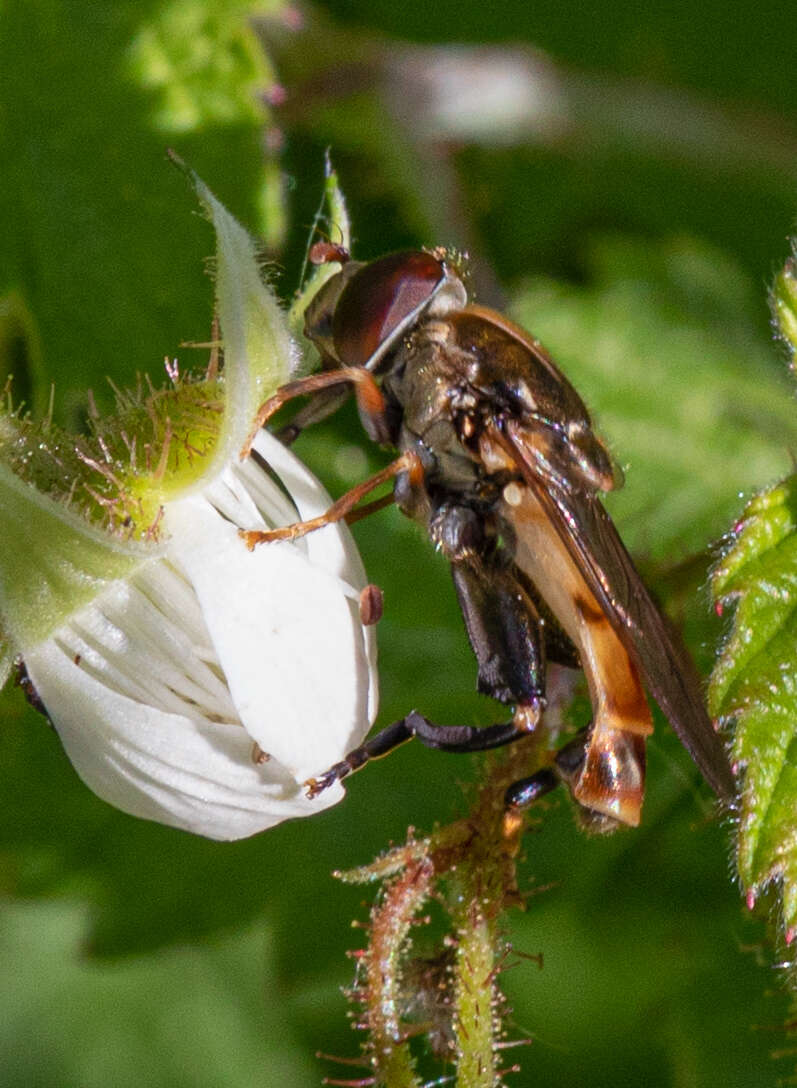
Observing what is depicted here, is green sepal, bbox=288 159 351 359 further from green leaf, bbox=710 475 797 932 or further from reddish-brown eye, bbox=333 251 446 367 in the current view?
green leaf, bbox=710 475 797 932

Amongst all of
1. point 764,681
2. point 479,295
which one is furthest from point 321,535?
point 479,295

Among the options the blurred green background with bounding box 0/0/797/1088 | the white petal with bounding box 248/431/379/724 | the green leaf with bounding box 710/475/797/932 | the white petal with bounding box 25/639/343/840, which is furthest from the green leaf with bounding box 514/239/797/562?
the white petal with bounding box 25/639/343/840

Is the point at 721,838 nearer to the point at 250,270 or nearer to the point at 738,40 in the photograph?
the point at 250,270

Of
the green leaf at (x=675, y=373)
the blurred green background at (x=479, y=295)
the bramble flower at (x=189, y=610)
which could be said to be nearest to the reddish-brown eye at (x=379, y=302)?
the bramble flower at (x=189, y=610)

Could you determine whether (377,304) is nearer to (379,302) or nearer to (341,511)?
(379,302)

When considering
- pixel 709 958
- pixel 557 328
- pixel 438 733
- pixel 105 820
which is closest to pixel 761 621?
pixel 438 733

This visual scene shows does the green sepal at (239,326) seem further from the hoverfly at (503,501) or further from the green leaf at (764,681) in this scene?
the green leaf at (764,681)
